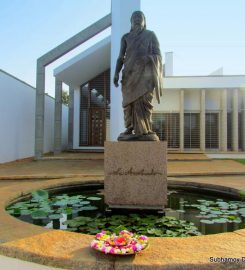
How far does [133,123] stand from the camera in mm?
4289

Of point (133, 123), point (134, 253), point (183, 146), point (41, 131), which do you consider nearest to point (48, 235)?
point (134, 253)

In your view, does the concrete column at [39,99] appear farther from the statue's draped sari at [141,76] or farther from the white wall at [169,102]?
the statue's draped sari at [141,76]

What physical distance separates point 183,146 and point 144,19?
1328 centimetres

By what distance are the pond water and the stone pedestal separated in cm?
16

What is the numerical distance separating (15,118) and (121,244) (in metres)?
12.0

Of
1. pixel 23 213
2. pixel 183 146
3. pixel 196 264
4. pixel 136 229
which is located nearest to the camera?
pixel 196 264

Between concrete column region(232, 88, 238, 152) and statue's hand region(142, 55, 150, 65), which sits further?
concrete column region(232, 88, 238, 152)

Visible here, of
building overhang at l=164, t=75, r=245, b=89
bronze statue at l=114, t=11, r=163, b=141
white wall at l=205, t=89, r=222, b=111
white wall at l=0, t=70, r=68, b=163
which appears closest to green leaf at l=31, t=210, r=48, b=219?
bronze statue at l=114, t=11, r=163, b=141

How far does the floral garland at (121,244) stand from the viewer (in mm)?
2053

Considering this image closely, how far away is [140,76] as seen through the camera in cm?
411

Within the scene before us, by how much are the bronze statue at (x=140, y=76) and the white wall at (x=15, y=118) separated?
28.9 ft

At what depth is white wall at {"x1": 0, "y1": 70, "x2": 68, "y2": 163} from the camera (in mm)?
11799

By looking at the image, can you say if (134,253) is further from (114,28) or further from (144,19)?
(114,28)

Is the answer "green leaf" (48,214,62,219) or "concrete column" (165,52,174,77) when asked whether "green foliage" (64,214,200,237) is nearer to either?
"green leaf" (48,214,62,219)
